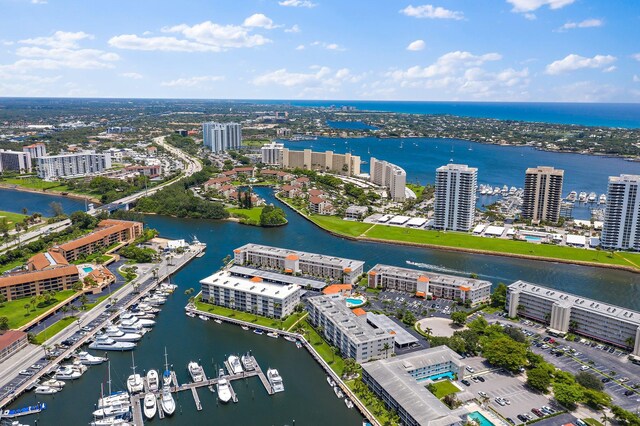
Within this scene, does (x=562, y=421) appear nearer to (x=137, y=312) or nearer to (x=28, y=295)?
(x=137, y=312)

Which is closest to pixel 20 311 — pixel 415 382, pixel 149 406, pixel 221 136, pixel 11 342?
pixel 11 342

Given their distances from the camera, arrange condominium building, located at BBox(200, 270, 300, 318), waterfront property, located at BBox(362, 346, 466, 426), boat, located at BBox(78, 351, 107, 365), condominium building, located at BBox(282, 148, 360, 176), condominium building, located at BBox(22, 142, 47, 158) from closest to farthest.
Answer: waterfront property, located at BBox(362, 346, 466, 426), boat, located at BBox(78, 351, 107, 365), condominium building, located at BBox(200, 270, 300, 318), condominium building, located at BBox(282, 148, 360, 176), condominium building, located at BBox(22, 142, 47, 158)

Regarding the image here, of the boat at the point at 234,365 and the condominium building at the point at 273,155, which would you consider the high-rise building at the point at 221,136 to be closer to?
the condominium building at the point at 273,155

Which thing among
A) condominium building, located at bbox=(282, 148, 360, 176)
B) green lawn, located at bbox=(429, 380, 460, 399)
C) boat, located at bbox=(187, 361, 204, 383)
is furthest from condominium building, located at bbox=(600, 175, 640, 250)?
condominium building, located at bbox=(282, 148, 360, 176)

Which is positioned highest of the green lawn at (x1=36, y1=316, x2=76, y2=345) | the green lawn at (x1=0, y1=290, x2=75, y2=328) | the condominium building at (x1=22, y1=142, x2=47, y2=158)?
the condominium building at (x1=22, y1=142, x2=47, y2=158)

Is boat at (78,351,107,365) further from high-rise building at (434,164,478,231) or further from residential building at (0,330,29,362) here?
high-rise building at (434,164,478,231)

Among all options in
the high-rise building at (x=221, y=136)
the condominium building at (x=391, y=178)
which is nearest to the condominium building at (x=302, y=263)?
the condominium building at (x=391, y=178)
